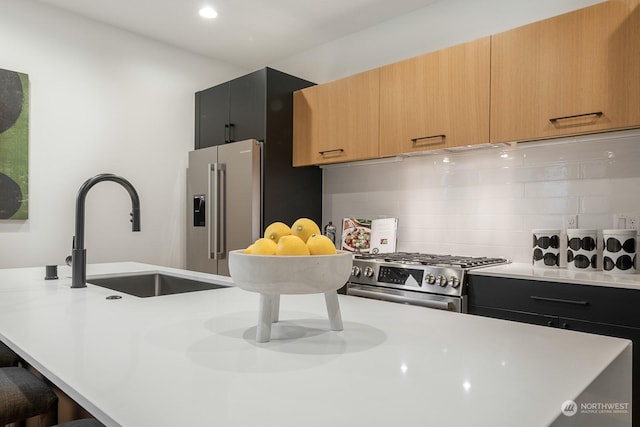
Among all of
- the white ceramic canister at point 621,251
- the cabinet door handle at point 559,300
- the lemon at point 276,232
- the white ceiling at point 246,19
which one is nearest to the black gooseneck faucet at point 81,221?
the lemon at point 276,232

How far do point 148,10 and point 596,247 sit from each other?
10.8 ft

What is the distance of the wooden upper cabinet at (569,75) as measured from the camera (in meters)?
2.07

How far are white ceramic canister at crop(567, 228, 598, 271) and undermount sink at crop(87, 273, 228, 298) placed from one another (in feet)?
6.21

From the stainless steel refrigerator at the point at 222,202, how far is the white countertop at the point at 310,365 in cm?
207

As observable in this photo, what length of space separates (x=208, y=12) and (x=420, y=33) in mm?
1550

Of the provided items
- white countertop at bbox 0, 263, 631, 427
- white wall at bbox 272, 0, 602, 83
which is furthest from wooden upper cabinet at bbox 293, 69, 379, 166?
white countertop at bbox 0, 263, 631, 427

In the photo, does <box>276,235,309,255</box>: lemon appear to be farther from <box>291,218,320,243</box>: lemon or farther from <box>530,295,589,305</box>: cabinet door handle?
<box>530,295,589,305</box>: cabinet door handle

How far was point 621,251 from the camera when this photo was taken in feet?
7.12

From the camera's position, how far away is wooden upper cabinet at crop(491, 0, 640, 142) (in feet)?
6.78

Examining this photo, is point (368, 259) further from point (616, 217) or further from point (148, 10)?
point (148, 10)

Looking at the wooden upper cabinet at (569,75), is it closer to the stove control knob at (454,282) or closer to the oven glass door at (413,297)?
the stove control knob at (454,282)

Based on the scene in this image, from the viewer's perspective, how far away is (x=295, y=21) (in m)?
3.45

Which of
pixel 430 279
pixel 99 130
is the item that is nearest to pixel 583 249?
pixel 430 279

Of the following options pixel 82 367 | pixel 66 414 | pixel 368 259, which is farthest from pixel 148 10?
pixel 82 367
